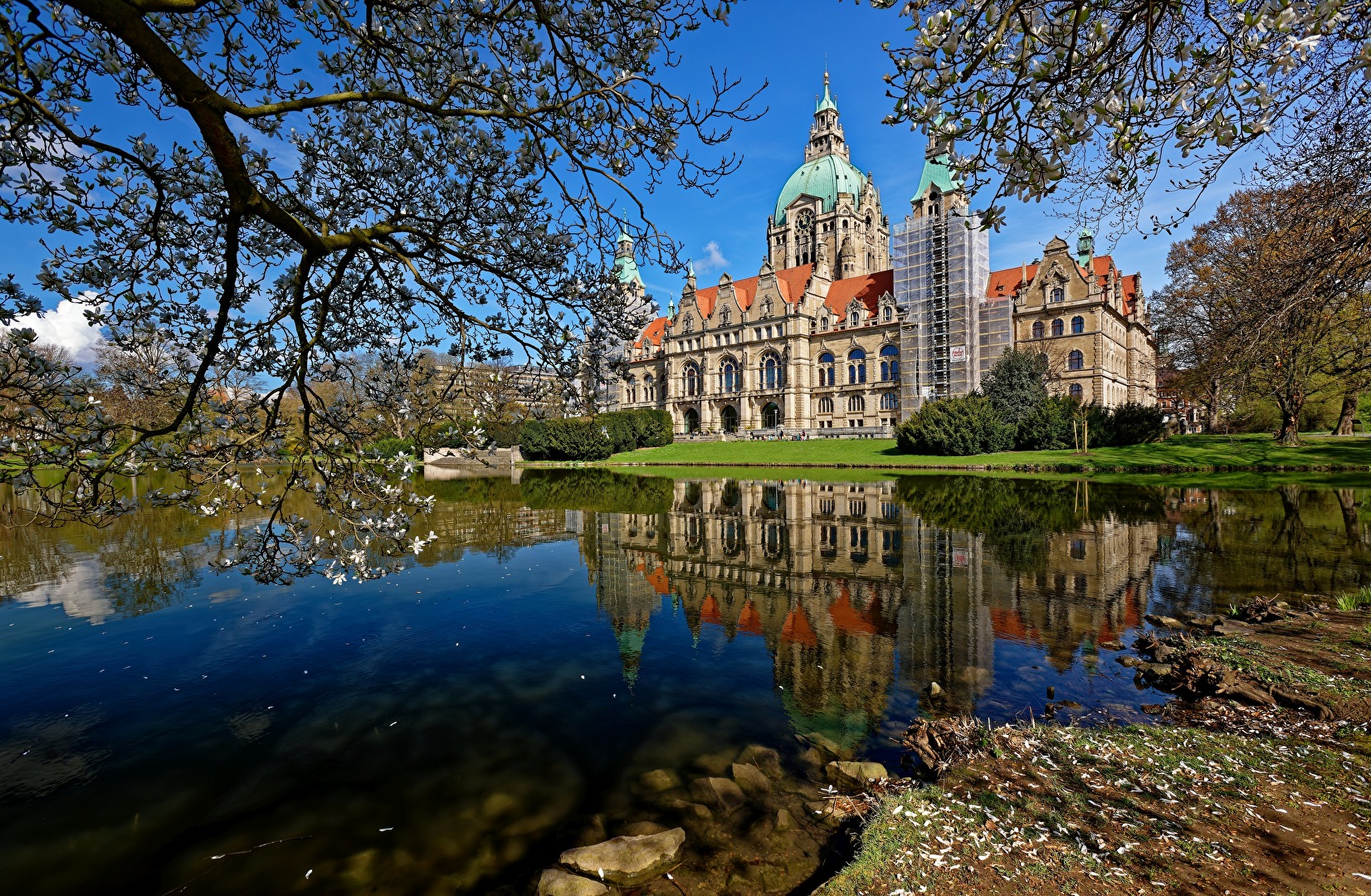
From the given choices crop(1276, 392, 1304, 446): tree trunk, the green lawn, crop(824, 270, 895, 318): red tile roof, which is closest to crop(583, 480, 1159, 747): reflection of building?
the green lawn

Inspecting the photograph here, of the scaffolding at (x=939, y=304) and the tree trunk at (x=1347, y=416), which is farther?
the scaffolding at (x=939, y=304)

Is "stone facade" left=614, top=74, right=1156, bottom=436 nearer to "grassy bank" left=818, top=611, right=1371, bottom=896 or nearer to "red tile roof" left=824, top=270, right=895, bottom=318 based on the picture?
"red tile roof" left=824, top=270, right=895, bottom=318

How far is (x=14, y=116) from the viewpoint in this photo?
4.32m

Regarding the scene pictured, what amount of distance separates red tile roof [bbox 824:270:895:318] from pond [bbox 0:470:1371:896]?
49534 mm

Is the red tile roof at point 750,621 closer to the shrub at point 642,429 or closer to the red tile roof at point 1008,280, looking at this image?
the shrub at point 642,429

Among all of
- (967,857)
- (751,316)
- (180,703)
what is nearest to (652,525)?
(180,703)

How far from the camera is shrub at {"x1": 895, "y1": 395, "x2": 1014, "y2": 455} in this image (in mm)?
39250

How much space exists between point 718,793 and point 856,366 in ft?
199

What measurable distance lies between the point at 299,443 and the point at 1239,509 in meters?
24.1

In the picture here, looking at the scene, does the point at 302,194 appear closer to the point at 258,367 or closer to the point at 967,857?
the point at 258,367

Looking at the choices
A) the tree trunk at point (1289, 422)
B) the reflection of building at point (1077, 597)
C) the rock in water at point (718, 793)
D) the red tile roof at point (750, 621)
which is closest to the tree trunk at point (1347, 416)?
the tree trunk at point (1289, 422)

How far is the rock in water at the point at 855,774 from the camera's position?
4.91 meters

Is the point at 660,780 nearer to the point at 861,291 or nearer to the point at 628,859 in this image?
the point at 628,859

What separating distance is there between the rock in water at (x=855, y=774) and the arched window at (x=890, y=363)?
5796 cm
